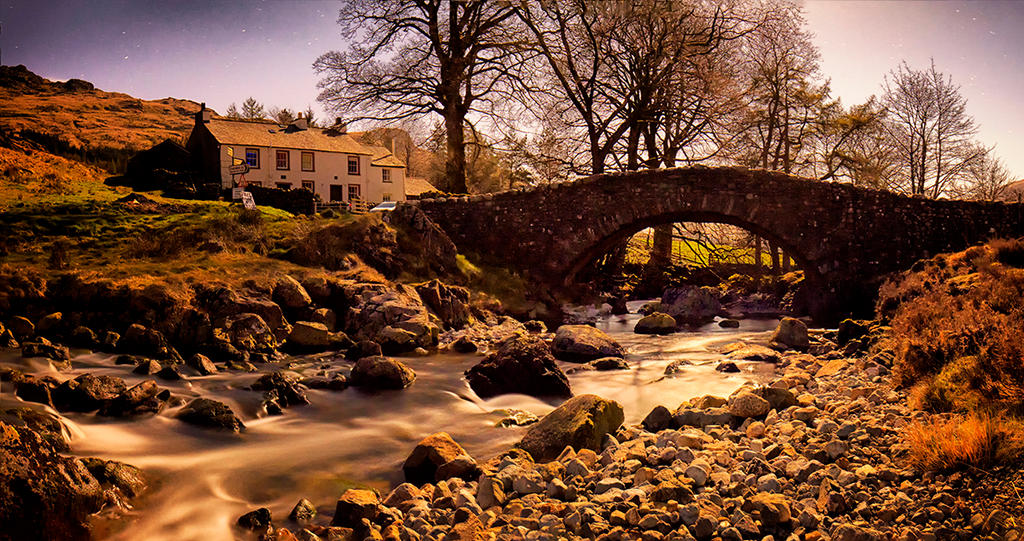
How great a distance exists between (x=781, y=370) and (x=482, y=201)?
10.7 meters

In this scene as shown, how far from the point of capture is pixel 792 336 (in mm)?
12672

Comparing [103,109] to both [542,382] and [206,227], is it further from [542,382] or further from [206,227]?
[542,382]

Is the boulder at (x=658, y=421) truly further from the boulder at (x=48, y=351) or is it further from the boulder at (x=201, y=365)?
the boulder at (x=48, y=351)

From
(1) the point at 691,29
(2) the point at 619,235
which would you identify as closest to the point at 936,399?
(2) the point at 619,235

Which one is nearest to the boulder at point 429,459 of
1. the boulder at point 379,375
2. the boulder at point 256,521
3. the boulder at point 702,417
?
the boulder at point 256,521

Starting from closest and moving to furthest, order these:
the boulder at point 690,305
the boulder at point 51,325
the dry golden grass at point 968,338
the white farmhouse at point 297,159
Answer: the dry golden grass at point 968,338 < the boulder at point 51,325 < the boulder at point 690,305 < the white farmhouse at point 297,159

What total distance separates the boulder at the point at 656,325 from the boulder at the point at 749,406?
9.61 m

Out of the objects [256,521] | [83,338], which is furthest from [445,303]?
[256,521]

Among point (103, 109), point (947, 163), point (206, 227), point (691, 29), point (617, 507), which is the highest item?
point (103, 109)

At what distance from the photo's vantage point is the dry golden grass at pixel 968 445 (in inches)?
163

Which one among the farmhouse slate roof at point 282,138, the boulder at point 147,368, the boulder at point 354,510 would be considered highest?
the farmhouse slate roof at point 282,138

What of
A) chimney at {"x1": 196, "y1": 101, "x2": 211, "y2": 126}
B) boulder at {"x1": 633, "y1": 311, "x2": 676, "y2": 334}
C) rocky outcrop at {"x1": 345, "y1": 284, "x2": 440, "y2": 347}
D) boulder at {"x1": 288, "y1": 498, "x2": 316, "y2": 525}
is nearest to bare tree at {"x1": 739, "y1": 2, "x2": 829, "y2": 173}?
boulder at {"x1": 633, "y1": 311, "x2": 676, "y2": 334}

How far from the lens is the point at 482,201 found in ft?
60.8

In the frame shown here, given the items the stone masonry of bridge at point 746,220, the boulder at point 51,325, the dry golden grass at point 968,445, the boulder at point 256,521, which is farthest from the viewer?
the stone masonry of bridge at point 746,220
